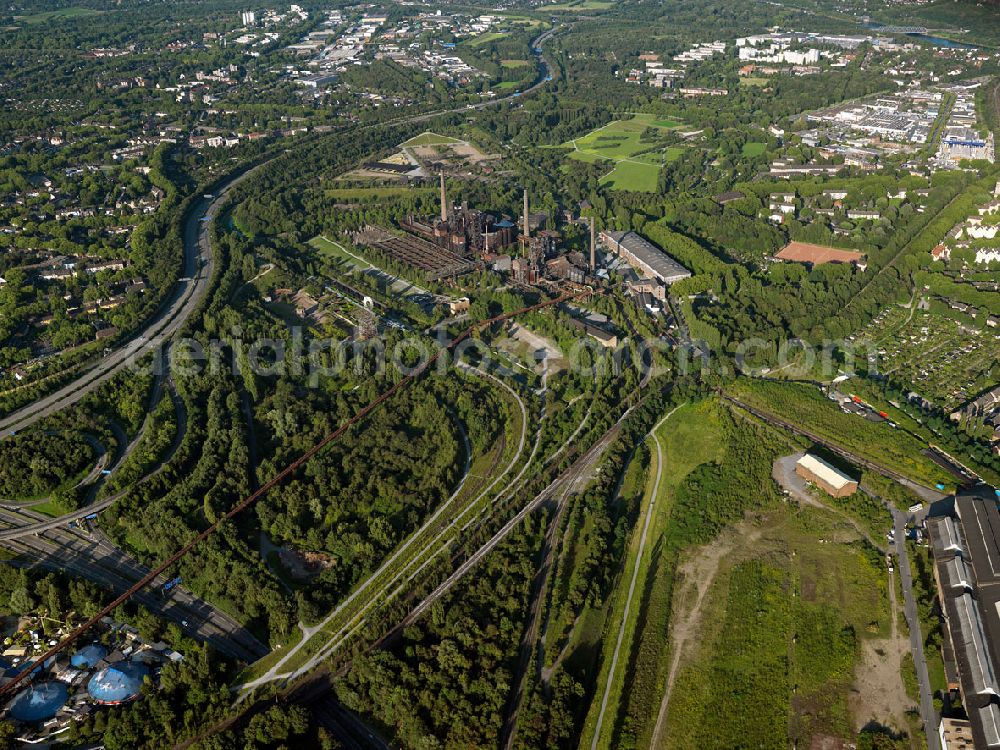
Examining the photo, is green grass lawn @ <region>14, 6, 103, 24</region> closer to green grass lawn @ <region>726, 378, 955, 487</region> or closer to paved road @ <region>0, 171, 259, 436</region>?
paved road @ <region>0, 171, 259, 436</region>

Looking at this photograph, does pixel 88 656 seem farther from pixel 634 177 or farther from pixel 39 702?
pixel 634 177

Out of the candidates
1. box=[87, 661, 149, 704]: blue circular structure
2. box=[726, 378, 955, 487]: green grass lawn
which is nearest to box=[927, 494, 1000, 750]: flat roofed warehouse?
box=[726, 378, 955, 487]: green grass lawn

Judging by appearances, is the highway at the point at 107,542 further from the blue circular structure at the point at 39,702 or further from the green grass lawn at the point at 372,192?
the green grass lawn at the point at 372,192

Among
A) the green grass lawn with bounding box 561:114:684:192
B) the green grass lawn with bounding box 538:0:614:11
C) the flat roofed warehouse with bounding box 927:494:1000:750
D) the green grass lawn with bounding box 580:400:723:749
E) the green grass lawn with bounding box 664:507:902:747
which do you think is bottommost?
the green grass lawn with bounding box 580:400:723:749

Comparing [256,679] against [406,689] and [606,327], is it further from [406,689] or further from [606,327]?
[606,327]

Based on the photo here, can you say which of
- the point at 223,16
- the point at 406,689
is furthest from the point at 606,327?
the point at 223,16

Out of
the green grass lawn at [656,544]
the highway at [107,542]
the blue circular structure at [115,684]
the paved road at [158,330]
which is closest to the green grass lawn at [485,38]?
the paved road at [158,330]
